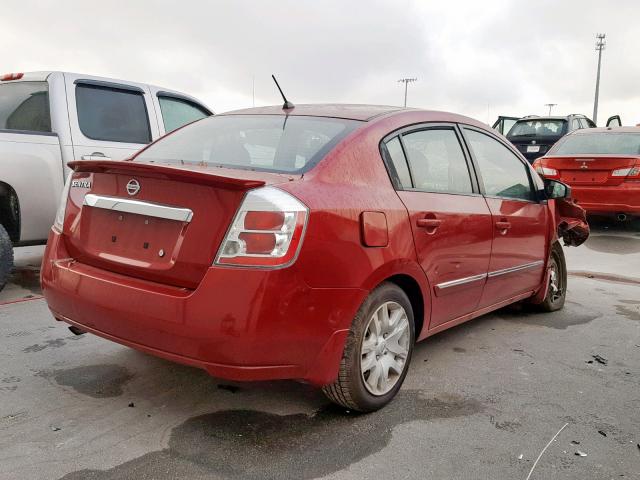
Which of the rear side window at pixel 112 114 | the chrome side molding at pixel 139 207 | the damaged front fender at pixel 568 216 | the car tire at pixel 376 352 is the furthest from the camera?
the rear side window at pixel 112 114

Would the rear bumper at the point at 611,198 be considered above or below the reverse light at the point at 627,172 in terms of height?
below

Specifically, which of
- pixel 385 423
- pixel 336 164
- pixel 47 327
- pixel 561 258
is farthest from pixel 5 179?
pixel 561 258

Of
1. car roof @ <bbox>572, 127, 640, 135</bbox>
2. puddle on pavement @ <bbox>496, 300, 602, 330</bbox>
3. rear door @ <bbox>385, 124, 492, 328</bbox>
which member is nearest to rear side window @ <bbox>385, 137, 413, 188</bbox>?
rear door @ <bbox>385, 124, 492, 328</bbox>

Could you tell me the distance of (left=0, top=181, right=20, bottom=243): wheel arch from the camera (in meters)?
5.12

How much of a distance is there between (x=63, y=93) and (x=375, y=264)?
13.2ft

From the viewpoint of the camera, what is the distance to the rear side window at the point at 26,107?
18.5 feet

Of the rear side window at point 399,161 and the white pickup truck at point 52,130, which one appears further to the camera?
the white pickup truck at point 52,130

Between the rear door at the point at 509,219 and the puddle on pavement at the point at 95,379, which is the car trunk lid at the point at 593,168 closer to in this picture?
the rear door at the point at 509,219

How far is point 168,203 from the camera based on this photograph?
2.69 meters

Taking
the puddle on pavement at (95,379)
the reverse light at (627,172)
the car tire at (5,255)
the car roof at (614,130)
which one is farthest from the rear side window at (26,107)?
the car roof at (614,130)

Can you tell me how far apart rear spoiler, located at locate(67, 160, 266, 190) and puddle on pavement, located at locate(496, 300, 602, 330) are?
3037 millimetres

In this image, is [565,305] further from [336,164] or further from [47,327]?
[47,327]

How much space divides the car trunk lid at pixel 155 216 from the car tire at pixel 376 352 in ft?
2.50

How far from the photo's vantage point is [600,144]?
30.8ft
